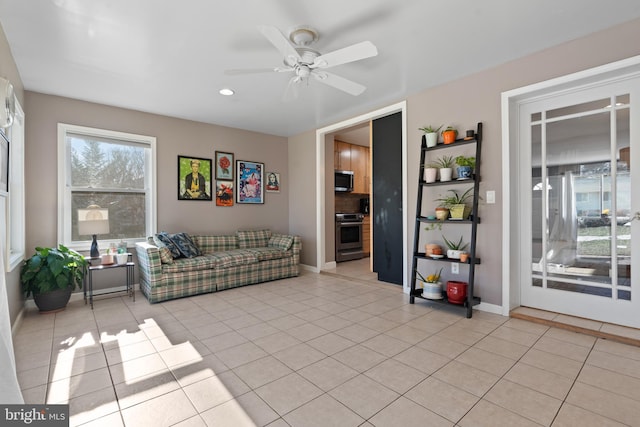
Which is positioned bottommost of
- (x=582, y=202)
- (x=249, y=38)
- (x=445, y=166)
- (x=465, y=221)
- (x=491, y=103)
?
(x=465, y=221)

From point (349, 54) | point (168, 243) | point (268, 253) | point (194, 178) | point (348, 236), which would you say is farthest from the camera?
point (348, 236)

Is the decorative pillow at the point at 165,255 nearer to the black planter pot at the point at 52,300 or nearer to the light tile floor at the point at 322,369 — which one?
the light tile floor at the point at 322,369

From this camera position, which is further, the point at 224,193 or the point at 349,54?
the point at 224,193

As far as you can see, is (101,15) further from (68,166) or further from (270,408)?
(270,408)

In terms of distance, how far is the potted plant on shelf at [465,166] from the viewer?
3232mm

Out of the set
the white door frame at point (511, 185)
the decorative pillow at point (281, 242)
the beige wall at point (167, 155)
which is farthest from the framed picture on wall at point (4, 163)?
the white door frame at point (511, 185)

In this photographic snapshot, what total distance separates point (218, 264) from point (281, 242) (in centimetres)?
119

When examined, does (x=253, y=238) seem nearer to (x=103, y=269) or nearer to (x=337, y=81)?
(x=103, y=269)

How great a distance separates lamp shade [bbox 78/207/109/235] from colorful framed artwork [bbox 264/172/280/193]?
8.57 feet

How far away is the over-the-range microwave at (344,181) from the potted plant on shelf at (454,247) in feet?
9.71

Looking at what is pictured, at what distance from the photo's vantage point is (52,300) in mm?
3307

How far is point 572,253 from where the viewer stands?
2963 millimetres

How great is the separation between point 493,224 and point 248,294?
9.82ft
